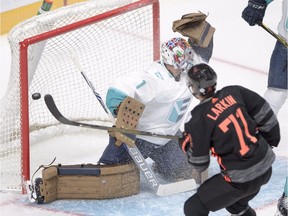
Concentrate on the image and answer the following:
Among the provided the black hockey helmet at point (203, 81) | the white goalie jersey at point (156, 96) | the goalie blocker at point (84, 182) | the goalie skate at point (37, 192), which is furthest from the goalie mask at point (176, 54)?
the goalie skate at point (37, 192)

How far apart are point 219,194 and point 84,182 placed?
0.77m

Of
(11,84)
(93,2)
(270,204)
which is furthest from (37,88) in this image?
(270,204)

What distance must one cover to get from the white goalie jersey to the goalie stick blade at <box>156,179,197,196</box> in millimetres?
184

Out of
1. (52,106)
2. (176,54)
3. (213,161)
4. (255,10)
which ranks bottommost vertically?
(213,161)

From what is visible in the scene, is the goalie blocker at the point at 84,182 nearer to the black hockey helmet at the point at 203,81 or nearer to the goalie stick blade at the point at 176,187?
the goalie stick blade at the point at 176,187

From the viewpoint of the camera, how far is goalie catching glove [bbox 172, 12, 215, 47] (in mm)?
4266

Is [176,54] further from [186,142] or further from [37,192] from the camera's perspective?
[37,192]

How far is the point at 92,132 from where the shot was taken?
4832 millimetres

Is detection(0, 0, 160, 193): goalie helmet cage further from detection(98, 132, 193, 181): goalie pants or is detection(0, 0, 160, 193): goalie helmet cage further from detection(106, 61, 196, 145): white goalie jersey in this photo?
detection(98, 132, 193, 181): goalie pants

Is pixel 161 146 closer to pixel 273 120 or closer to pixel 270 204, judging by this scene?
pixel 270 204

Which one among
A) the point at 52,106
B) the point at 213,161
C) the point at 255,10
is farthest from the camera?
the point at 213,161

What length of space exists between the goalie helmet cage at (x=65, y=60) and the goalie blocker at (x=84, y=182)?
158mm

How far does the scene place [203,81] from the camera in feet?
11.6

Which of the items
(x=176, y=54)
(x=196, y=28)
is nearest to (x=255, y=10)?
(x=196, y=28)
